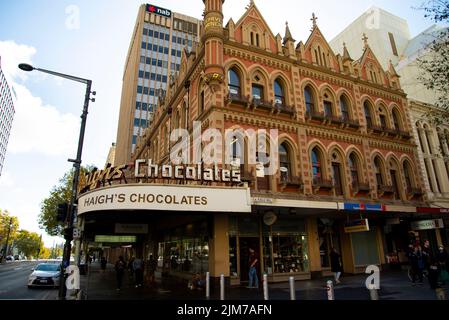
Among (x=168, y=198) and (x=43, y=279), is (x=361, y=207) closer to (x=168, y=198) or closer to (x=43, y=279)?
(x=168, y=198)

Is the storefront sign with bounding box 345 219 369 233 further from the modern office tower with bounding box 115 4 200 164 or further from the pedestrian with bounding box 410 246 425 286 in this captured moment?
the modern office tower with bounding box 115 4 200 164

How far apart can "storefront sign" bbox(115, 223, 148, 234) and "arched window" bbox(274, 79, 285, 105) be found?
41.5ft

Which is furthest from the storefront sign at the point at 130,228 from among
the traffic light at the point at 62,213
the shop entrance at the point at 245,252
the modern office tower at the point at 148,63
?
the modern office tower at the point at 148,63

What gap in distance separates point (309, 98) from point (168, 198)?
13.9 m

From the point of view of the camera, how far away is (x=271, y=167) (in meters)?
18.7

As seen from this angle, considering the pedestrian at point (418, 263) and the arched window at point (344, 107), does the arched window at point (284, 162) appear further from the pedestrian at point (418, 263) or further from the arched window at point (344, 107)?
the pedestrian at point (418, 263)

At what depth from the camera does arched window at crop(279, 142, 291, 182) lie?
19.1 meters

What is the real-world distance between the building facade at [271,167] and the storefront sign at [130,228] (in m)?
0.08

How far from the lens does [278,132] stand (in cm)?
1952

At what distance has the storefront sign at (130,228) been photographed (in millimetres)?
19734

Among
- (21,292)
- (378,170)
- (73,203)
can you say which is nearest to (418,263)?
(378,170)
